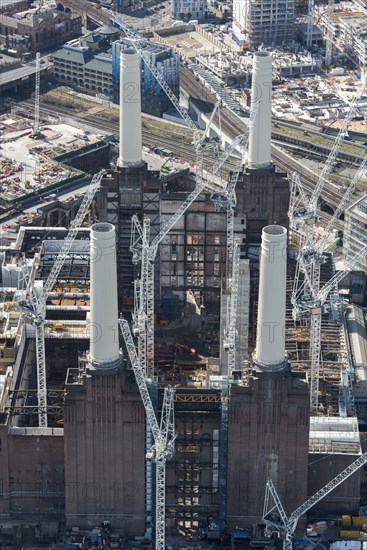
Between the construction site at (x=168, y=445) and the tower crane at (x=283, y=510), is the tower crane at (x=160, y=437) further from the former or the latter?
the tower crane at (x=283, y=510)

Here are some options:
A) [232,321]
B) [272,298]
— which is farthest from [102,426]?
[232,321]

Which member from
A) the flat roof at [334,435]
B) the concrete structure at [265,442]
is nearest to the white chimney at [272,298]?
the concrete structure at [265,442]

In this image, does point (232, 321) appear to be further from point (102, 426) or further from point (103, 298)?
point (103, 298)

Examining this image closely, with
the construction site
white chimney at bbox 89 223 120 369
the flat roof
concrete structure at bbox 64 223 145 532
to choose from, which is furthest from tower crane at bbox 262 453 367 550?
white chimney at bbox 89 223 120 369

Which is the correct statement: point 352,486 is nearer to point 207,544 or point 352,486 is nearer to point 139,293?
point 207,544

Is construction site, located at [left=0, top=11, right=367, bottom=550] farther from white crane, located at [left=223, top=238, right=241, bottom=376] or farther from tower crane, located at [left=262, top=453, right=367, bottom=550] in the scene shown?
white crane, located at [left=223, top=238, right=241, bottom=376]
